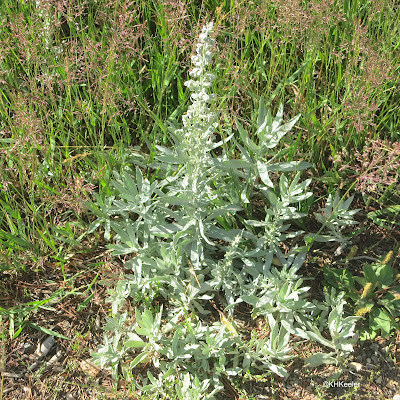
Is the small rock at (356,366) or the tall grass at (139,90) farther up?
the tall grass at (139,90)

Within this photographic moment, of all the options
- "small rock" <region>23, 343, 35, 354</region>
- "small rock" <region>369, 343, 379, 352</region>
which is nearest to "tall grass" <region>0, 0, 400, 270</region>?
"small rock" <region>23, 343, 35, 354</region>

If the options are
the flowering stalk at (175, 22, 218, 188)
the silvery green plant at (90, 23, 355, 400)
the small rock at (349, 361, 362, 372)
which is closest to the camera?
the flowering stalk at (175, 22, 218, 188)

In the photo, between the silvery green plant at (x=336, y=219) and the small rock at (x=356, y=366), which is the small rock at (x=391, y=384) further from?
the silvery green plant at (x=336, y=219)

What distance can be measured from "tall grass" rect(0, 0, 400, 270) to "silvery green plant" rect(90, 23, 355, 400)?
0.26m

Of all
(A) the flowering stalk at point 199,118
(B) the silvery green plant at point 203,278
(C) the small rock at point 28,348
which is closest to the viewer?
(A) the flowering stalk at point 199,118

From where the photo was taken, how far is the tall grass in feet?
7.92

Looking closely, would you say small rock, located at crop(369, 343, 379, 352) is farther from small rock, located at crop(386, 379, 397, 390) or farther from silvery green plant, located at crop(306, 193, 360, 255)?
silvery green plant, located at crop(306, 193, 360, 255)

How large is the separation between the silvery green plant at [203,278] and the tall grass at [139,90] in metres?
0.26

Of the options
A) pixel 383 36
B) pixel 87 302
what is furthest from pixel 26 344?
pixel 383 36

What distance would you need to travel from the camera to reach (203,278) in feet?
8.39

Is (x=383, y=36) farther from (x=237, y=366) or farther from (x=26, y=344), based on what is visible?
(x=26, y=344)

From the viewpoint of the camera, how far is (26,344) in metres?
2.54

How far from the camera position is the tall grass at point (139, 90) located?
7.92ft

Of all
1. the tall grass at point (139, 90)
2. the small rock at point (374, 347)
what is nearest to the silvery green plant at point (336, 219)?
the tall grass at point (139, 90)
